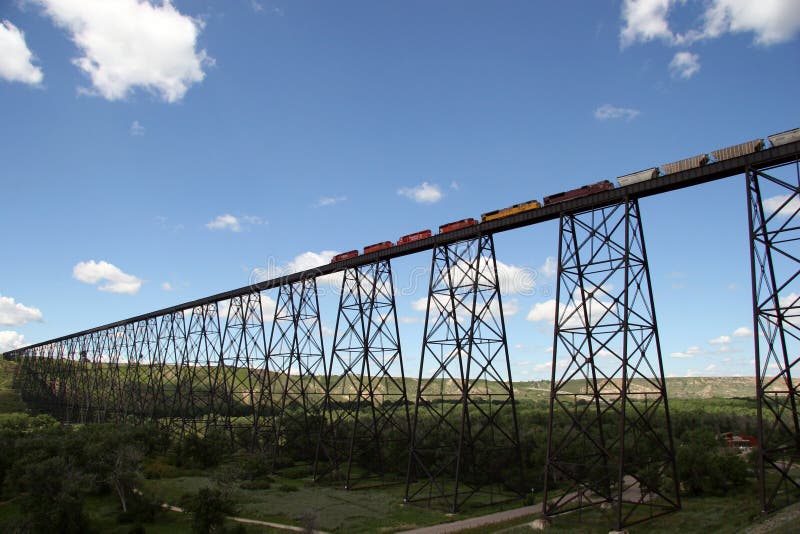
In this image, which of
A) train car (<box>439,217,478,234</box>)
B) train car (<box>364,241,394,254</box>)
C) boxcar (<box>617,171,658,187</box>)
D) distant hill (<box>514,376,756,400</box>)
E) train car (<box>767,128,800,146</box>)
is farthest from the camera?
distant hill (<box>514,376,756,400</box>)

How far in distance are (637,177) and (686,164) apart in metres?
1.57

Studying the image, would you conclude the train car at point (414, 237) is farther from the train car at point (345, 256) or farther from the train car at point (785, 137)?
the train car at point (785, 137)

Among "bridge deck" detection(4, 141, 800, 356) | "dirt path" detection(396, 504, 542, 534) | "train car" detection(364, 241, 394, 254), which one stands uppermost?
"train car" detection(364, 241, 394, 254)

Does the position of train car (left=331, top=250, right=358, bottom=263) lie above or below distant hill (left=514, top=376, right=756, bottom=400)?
above

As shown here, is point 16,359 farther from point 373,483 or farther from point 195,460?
point 373,483

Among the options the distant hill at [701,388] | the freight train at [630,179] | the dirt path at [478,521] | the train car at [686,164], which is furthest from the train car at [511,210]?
the distant hill at [701,388]

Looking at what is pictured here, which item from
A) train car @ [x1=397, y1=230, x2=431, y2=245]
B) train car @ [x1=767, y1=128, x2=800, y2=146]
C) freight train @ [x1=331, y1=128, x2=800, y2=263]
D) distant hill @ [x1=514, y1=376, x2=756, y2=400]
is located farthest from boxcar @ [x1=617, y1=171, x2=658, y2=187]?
distant hill @ [x1=514, y1=376, x2=756, y2=400]

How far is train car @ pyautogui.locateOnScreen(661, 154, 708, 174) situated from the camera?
17.9 m

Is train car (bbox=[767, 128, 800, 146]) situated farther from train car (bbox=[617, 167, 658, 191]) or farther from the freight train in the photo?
train car (bbox=[617, 167, 658, 191])

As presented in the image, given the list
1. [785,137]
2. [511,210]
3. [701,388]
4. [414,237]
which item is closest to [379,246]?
[414,237]

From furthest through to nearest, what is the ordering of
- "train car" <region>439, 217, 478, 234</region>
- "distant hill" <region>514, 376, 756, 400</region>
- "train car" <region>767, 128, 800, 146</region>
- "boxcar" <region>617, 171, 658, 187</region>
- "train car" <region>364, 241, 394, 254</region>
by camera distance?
"distant hill" <region>514, 376, 756, 400</region>, "train car" <region>364, 241, 394, 254</region>, "train car" <region>439, 217, 478, 234</region>, "boxcar" <region>617, 171, 658, 187</region>, "train car" <region>767, 128, 800, 146</region>

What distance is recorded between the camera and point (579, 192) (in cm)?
2073

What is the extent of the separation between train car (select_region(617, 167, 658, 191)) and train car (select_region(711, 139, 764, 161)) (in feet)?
6.18

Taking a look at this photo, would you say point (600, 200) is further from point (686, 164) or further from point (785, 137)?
point (785, 137)
